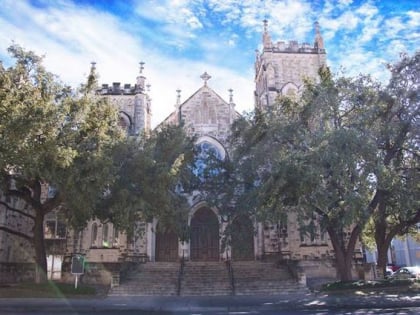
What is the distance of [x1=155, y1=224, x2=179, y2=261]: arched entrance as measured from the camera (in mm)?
24938

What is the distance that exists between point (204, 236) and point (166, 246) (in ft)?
8.05

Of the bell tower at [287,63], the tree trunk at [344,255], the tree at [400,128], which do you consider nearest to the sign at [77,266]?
the tree trunk at [344,255]

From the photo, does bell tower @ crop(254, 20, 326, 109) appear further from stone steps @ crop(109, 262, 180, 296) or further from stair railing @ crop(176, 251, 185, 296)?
stone steps @ crop(109, 262, 180, 296)

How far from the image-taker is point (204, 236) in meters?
25.5

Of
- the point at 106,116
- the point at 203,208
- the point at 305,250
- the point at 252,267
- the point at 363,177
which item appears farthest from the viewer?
the point at 203,208

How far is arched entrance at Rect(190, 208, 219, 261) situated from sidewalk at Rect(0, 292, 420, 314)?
9.28m

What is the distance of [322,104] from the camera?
17.0 m

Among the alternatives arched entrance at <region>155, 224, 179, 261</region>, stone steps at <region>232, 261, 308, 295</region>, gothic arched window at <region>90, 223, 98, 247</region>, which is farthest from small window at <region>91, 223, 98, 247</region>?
stone steps at <region>232, 261, 308, 295</region>

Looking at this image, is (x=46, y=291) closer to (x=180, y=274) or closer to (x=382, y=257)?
(x=180, y=274)

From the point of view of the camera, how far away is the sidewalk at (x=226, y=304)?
1332 cm

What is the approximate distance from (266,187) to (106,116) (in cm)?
761

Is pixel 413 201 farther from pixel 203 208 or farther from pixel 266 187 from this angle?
pixel 203 208

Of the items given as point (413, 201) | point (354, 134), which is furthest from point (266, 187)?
point (413, 201)

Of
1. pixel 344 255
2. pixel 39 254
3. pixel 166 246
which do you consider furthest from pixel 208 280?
pixel 39 254
